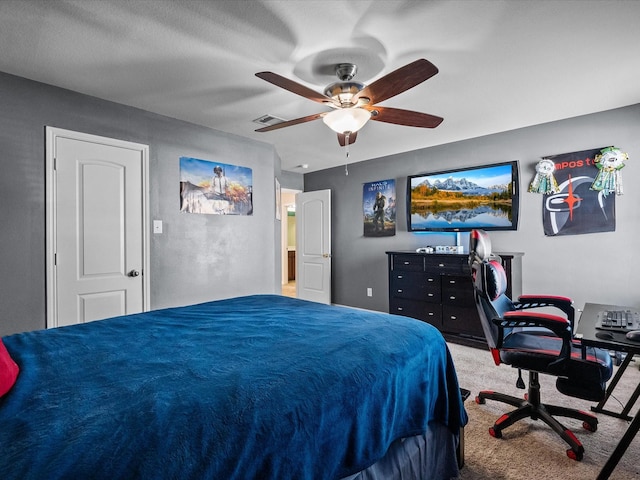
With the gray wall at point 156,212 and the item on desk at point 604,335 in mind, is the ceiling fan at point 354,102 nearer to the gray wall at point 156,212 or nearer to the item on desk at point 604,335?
the item on desk at point 604,335

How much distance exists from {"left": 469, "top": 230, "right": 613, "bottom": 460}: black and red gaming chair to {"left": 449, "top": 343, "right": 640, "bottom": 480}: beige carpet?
0.23ft

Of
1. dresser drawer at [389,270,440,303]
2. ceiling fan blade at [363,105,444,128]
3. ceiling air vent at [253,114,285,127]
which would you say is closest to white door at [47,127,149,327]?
ceiling air vent at [253,114,285,127]

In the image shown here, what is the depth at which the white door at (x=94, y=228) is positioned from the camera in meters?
2.79

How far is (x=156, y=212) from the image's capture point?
3.42 meters

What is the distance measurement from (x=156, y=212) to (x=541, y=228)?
4.10 m

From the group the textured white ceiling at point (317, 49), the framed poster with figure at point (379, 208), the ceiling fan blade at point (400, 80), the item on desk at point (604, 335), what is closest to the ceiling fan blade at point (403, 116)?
the ceiling fan blade at point (400, 80)

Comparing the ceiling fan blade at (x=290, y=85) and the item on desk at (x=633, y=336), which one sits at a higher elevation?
the ceiling fan blade at (x=290, y=85)

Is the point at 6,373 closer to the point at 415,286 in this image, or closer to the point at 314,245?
the point at 415,286

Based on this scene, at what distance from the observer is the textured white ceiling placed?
1871 mm

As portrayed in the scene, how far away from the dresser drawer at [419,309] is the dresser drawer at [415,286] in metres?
0.07

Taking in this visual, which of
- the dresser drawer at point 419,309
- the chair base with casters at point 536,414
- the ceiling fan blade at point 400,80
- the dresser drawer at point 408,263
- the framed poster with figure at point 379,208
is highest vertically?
the ceiling fan blade at point 400,80

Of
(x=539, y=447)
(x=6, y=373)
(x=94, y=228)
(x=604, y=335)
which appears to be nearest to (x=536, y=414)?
(x=539, y=447)

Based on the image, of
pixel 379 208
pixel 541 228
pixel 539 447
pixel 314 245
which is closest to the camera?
pixel 539 447

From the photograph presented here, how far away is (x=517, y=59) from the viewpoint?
237cm
